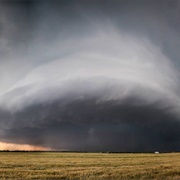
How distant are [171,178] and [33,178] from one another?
13123 millimetres

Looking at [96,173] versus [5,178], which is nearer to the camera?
[5,178]

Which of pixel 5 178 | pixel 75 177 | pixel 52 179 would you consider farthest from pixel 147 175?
pixel 5 178

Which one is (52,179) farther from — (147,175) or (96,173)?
(147,175)

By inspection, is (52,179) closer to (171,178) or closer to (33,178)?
(33,178)

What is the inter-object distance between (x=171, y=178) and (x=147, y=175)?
8.00 ft

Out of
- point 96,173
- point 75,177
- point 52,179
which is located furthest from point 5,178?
point 96,173

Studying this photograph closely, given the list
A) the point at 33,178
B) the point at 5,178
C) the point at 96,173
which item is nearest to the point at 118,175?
the point at 96,173

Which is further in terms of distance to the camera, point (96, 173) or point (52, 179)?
point (96, 173)

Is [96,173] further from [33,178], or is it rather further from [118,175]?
[33,178]

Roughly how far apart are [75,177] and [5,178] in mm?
6525

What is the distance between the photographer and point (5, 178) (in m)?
28.3

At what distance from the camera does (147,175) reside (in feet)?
99.5

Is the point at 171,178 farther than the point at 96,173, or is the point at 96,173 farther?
the point at 96,173

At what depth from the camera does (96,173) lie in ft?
103
